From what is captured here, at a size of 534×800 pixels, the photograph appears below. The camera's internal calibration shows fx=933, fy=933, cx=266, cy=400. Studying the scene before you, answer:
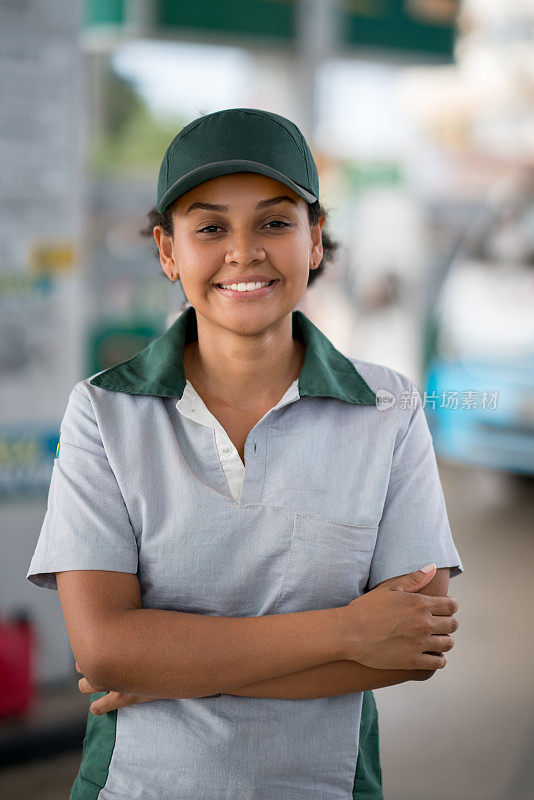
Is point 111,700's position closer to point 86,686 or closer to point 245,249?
point 86,686

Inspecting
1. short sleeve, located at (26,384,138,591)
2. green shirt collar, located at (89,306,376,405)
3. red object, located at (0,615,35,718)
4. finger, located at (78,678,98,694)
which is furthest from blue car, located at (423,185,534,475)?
red object, located at (0,615,35,718)

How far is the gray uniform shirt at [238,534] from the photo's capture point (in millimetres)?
1262

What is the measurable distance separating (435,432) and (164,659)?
1.80 ft

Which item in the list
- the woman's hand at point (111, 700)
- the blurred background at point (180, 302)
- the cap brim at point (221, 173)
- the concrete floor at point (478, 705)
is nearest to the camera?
the cap brim at point (221, 173)

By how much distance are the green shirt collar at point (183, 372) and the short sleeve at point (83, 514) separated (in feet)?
0.25

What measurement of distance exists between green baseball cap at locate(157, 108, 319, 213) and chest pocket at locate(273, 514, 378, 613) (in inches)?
17.7

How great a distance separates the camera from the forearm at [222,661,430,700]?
1.24 m

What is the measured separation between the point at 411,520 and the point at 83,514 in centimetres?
45

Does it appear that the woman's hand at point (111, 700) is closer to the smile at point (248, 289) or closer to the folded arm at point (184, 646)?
the folded arm at point (184, 646)

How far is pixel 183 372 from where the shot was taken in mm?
1355

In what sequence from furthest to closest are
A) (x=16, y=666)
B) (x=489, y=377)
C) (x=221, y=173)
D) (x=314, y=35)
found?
(x=314, y=35)
(x=16, y=666)
(x=489, y=377)
(x=221, y=173)

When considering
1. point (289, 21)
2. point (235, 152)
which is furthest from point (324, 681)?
point (289, 21)

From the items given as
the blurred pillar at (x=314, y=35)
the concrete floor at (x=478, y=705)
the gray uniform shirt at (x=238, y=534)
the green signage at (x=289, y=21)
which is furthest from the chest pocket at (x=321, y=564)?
the green signage at (x=289, y=21)

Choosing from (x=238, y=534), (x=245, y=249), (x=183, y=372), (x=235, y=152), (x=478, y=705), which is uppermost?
(x=235, y=152)
